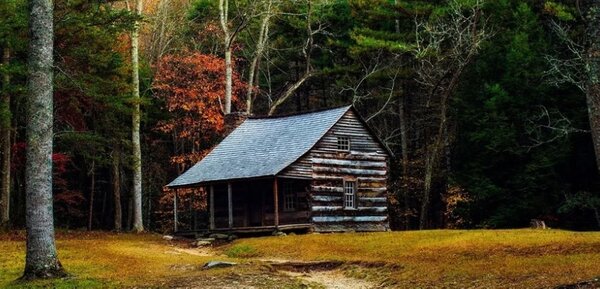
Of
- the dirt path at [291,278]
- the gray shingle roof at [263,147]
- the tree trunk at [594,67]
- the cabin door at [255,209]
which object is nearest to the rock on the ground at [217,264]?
the dirt path at [291,278]

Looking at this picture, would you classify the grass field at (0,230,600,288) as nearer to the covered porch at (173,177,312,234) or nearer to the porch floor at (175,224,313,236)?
the porch floor at (175,224,313,236)

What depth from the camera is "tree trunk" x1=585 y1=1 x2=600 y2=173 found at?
15852mm

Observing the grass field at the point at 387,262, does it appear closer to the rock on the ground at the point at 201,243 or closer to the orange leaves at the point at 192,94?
the rock on the ground at the point at 201,243

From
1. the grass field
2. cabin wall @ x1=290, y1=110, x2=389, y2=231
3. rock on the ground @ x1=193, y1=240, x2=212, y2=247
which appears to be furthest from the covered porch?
the grass field

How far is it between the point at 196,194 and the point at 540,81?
2467cm

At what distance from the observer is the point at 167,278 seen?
1806 centimetres

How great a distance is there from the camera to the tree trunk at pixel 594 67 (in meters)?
15.9

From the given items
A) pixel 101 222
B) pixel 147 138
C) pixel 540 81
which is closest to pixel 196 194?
pixel 147 138

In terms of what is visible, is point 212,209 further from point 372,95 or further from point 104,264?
point 372,95

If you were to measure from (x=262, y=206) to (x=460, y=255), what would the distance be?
16.8 meters

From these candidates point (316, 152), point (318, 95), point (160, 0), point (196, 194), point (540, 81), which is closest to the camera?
point (316, 152)

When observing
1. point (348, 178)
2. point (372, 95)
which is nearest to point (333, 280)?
point (348, 178)

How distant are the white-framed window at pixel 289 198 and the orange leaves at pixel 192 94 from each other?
42.4 feet

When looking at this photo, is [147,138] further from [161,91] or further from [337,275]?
[337,275]
